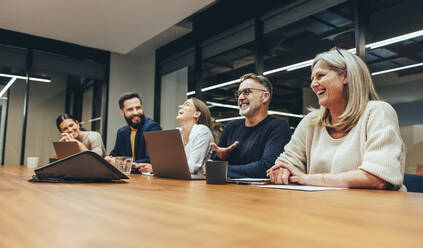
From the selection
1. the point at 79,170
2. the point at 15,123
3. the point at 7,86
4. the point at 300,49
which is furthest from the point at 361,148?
the point at 7,86

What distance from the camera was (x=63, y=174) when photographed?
1068 mm

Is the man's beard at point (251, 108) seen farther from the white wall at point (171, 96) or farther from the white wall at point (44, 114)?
the white wall at point (44, 114)

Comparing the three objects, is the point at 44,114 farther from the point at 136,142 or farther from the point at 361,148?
the point at 361,148

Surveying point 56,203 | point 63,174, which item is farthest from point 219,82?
point 56,203

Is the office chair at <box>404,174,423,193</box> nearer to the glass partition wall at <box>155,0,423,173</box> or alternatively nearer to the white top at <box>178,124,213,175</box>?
the white top at <box>178,124,213,175</box>

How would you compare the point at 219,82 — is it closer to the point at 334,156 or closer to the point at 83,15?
the point at 83,15

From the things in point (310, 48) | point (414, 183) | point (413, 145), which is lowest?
point (414, 183)

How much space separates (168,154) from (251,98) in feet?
3.06

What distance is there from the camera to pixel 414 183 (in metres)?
1.29

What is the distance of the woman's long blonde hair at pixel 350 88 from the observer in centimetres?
136

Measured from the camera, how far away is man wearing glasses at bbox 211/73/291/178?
66.5 inches

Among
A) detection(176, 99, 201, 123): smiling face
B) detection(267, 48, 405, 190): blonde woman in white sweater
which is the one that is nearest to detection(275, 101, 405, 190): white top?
detection(267, 48, 405, 190): blonde woman in white sweater

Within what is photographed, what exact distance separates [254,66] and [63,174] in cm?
309

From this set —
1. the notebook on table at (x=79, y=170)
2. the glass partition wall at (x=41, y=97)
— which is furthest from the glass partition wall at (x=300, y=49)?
the notebook on table at (x=79, y=170)
